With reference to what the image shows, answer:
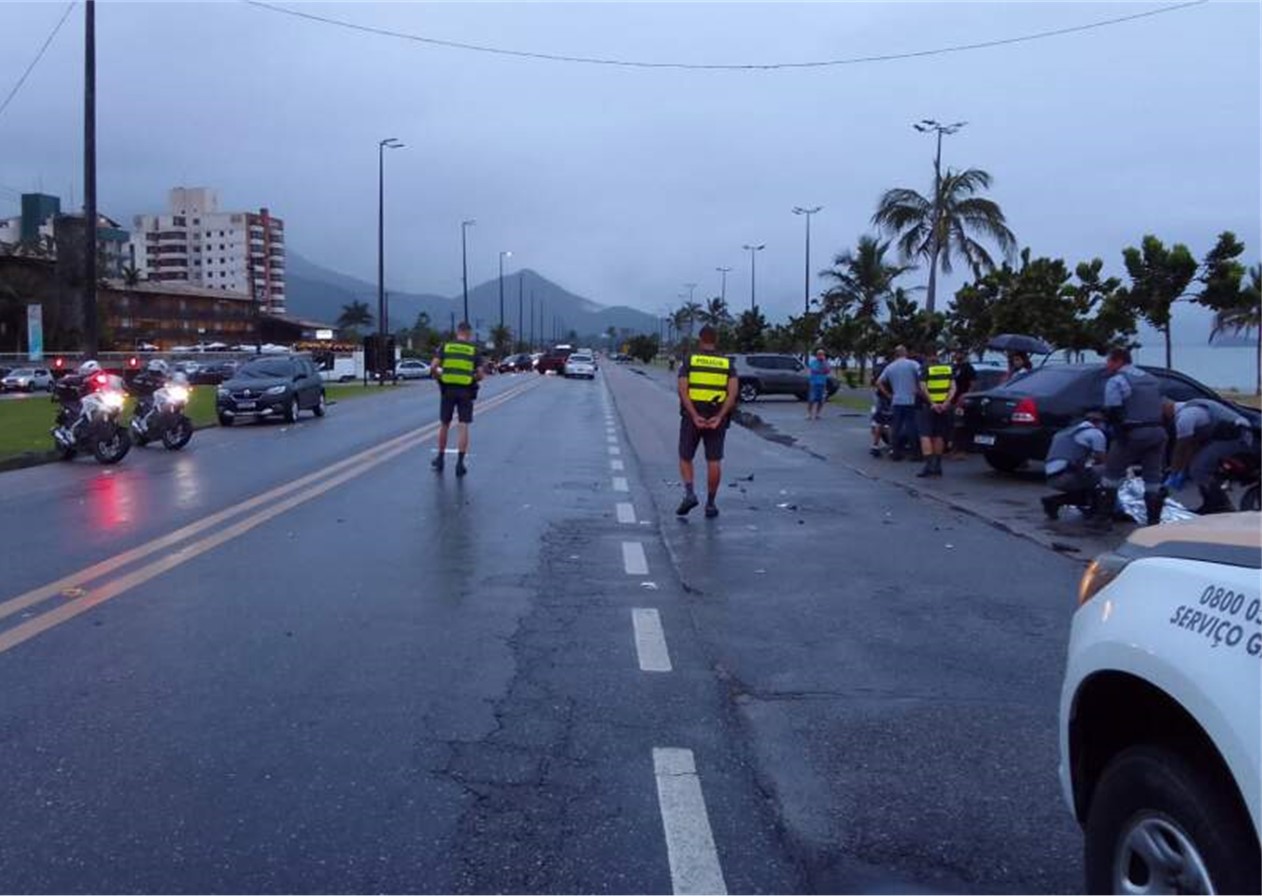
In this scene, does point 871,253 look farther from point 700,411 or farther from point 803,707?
point 803,707

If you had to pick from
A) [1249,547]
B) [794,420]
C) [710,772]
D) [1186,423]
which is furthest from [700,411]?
[794,420]

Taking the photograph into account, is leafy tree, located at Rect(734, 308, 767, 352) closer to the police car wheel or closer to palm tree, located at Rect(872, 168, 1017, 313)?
palm tree, located at Rect(872, 168, 1017, 313)

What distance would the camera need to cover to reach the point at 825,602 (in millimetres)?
7820

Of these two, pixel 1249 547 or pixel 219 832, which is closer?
pixel 1249 547

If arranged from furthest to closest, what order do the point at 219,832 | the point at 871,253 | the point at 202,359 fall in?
1. the point at 202,359
2. the point at 871,253
3. the point at 219,832

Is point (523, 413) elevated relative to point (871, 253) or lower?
lower

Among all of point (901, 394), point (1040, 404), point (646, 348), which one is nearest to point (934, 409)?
point (901, 394)

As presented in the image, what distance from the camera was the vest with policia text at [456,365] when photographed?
14.6m

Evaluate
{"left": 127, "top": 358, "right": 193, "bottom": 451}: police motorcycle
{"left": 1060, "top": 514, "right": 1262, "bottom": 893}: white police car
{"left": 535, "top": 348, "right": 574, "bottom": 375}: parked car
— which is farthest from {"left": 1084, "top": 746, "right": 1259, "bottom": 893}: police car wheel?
{"left": 535, "top": 348, "right": 574, "bottom": 375}: parked car

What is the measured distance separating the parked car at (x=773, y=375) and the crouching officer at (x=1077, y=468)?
28652 millimetres

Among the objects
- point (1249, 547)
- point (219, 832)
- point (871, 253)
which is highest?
point (871, 253)

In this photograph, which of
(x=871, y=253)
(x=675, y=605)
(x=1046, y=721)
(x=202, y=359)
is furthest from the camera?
(x=202, y=359)

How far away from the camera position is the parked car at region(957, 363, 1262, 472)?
47.9 feet

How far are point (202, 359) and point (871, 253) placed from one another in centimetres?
Result: 3731
